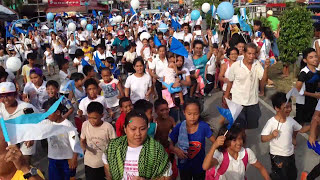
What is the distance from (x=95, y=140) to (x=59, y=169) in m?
0.67

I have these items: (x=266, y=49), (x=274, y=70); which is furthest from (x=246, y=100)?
(x=274, y=70)

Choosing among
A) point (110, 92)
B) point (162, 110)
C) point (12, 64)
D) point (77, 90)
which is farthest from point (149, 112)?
point (12, 64)

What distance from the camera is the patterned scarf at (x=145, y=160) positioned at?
2.57 meters

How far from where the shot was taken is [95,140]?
12.1 feet

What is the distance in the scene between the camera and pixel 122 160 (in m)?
2.62

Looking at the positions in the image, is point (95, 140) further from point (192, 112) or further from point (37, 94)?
point (37, 94)

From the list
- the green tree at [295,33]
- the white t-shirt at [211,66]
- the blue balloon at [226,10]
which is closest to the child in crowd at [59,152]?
the white t-shirt at [211,66]

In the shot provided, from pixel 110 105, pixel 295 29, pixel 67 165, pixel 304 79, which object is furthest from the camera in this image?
pixel 295 29

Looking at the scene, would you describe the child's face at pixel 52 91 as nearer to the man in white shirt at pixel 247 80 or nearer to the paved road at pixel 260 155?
the paved road at pixel 260 155

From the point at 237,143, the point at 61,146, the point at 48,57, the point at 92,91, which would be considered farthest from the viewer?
the point at 48,57

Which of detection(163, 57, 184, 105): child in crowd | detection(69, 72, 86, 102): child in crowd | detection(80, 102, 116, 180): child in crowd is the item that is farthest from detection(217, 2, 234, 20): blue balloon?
detection(80, 102, 116, 180): child in crowd

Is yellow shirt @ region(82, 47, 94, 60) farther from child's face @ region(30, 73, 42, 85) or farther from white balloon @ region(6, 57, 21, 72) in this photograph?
child's face @ region(30, 73, 42, 85)

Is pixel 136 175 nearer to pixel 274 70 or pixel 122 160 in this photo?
pixel 122 160

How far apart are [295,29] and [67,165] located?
796 cm
